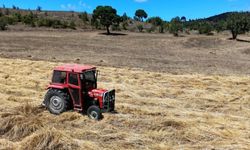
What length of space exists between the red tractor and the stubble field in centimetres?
43

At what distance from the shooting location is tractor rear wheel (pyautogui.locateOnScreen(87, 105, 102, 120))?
1352 cm

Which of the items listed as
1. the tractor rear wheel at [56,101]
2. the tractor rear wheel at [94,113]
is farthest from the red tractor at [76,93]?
the tractor rear wheel at [94,113]

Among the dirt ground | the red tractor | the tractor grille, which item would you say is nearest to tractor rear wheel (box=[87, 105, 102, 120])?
the red tractor

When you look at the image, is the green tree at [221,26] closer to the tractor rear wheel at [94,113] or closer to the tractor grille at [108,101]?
the tractor grille at [108,101]

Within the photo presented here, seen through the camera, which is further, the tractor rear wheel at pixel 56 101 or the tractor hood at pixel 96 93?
the tractor rear wheel at pixel 56 101

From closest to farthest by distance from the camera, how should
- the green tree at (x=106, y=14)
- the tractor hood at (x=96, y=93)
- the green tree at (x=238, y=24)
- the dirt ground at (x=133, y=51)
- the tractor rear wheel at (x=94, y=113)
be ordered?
the tractor rear wheel at (x=94, y=113) → the tractor hood at (x=96, y=93) → the dirt ground at (x=133, y=51) → the green tree at (x=238, y=24) → the green tree at (x=106, y=14)

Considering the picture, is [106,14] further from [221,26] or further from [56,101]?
[56,101]

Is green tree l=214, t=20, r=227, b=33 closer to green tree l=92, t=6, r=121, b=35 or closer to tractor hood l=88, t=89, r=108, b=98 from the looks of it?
green tree l=92, t=6, r=121, b=35

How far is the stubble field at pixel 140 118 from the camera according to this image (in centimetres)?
1137

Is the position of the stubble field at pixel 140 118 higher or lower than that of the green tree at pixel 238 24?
lower

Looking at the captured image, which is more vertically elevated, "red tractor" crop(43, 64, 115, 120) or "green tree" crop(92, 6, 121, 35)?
"green tree" crop(92, 6, 121, 35)

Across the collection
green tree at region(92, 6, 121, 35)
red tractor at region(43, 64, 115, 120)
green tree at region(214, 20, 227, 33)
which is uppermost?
green tree at region(92, 6, 121, 35)

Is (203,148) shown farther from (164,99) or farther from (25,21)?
(25,21)

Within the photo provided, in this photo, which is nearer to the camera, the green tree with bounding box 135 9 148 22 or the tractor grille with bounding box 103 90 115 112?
the tractor grille with bounding box 103 90 115 112
